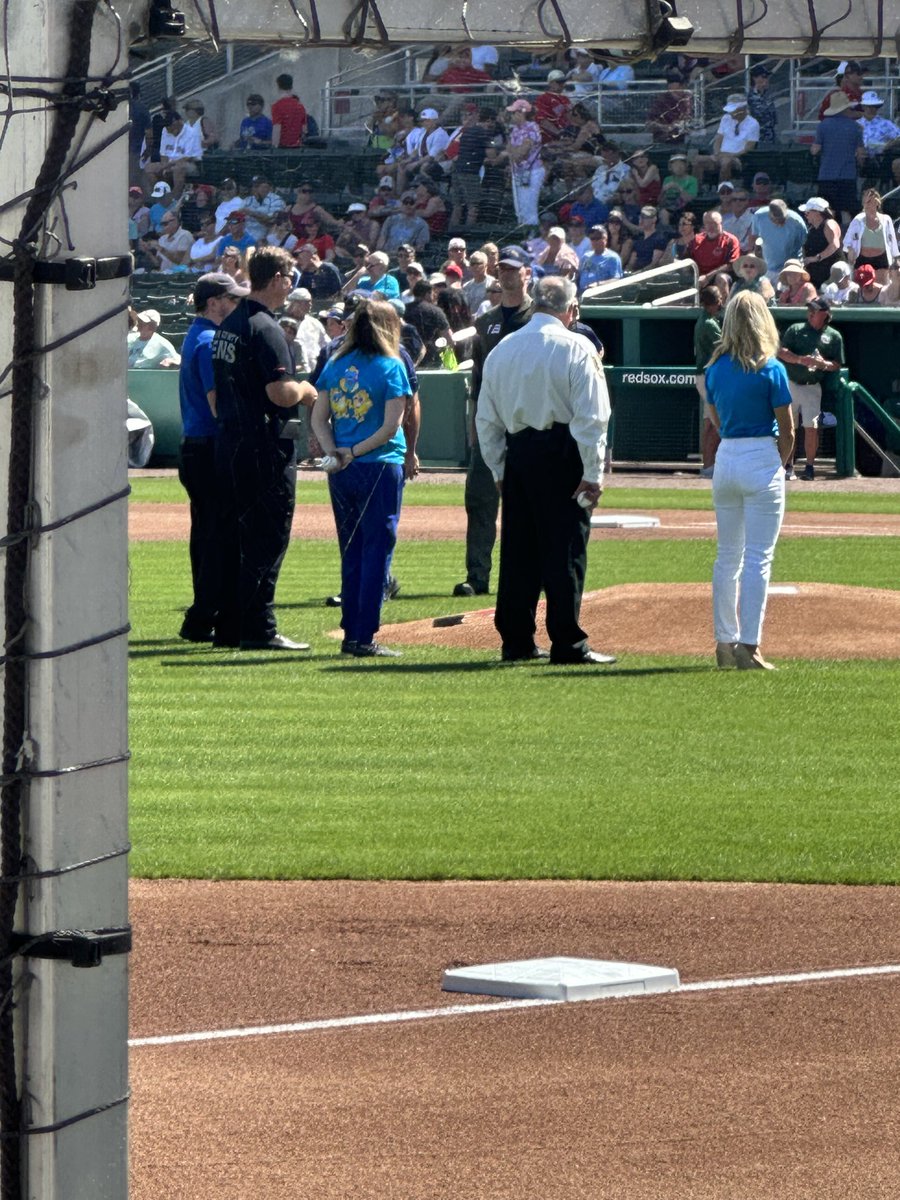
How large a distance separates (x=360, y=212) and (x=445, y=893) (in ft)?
87.1

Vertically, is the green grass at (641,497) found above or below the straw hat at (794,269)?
below

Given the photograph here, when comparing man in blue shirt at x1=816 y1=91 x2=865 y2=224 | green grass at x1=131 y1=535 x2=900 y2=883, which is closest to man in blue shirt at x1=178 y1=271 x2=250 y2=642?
green grass at x1=131 y1=535 x2=900 y2=883

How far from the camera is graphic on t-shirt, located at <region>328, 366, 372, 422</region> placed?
11.7m

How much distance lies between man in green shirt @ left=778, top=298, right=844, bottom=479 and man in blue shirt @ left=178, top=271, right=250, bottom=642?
12.4m

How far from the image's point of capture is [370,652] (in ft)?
40.1

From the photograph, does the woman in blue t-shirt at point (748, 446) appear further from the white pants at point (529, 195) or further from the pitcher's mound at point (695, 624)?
the white pants at point (529, 195)

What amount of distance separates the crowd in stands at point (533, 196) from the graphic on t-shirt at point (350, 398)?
11.7 meters

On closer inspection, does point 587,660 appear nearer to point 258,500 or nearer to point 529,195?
point 258,500

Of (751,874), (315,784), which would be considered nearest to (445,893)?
(751,874)

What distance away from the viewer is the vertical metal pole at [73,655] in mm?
3002

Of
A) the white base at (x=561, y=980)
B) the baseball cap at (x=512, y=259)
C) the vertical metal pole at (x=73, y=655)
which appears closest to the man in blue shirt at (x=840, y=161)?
the baseball cap at (x=512, y=259)

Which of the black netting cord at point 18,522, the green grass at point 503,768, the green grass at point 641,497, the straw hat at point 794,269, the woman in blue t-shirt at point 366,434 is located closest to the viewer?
the black netting cord at point 18,522

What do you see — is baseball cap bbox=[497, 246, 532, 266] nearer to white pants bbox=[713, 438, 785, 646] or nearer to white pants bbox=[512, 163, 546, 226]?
white pants bbox=[713, 438, 785, 646]

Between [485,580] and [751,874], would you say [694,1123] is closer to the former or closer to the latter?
[751,874]
